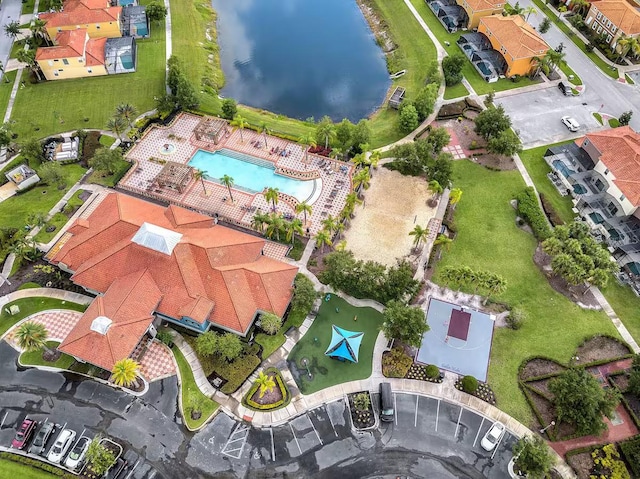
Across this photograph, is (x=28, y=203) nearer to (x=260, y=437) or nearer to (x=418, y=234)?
(x=260, y=437)

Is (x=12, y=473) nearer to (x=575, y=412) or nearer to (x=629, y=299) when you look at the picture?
(x=575, y=412)

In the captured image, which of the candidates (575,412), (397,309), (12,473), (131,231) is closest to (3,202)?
(131,231)

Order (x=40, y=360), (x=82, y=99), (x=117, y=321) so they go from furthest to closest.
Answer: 1. (x=82, y=99)
2. (x=40, y=360)
3. (x=117, y=321)

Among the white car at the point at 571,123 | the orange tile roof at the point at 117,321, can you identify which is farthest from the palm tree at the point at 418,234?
the white car at the point at 571,123

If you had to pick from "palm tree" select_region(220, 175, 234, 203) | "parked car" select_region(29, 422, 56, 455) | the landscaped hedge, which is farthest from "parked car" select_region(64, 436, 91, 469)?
the landscaped hedge

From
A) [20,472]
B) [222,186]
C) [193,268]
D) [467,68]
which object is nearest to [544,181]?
[467,68]

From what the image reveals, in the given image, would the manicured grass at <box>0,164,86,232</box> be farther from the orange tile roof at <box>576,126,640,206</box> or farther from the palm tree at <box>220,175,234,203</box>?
the orange tile roof at <box>576,126,640,206</box>

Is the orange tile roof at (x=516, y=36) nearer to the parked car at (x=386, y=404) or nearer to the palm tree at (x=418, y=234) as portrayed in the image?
the palm tree at (x=418, y=234)
